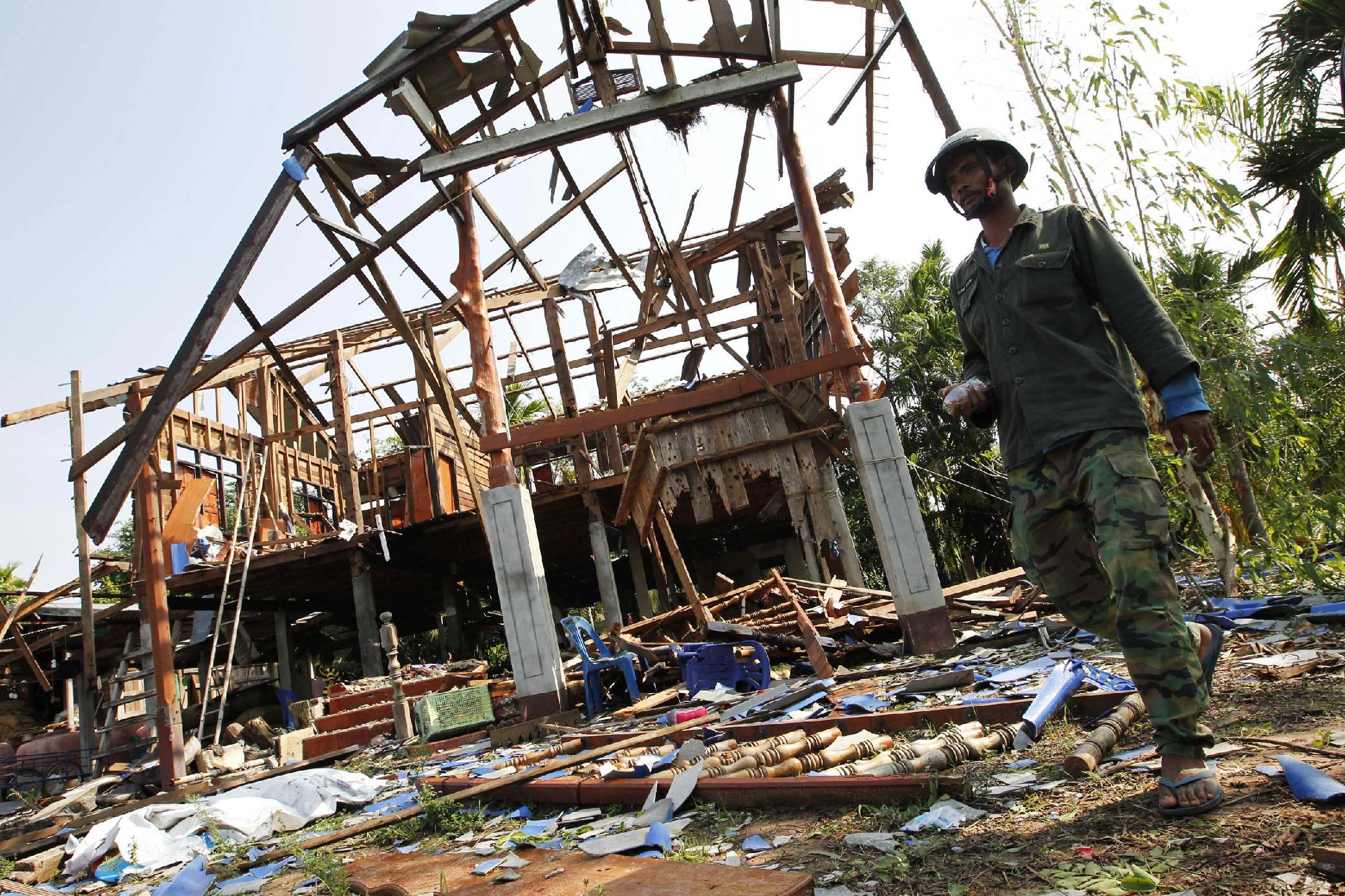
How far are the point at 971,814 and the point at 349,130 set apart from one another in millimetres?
8605

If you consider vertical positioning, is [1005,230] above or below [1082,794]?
above

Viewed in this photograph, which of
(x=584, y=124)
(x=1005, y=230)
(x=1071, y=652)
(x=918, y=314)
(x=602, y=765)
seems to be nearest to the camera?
(x=1005, y=230)

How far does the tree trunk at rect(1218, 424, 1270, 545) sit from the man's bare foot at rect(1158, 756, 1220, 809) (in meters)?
5.20

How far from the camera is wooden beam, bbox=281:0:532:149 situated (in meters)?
8.14

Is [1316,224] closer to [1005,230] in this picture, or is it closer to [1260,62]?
[1260,62]

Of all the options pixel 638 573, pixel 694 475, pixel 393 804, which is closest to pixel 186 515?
pixel 694 475

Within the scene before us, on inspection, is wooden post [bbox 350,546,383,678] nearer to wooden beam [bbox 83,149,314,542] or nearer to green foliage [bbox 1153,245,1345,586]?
wooden beam [bbox 83,149,314,542]

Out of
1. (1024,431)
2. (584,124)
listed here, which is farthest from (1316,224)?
(1024,431)

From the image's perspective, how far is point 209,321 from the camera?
320 inches

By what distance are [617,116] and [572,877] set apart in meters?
7.42

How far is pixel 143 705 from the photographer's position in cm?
1886

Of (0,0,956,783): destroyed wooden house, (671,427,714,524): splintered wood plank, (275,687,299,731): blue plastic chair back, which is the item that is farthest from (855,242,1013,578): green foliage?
(275,687,299,731): blue plastic chair back

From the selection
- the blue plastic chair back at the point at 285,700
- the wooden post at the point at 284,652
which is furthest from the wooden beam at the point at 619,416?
the wooden post at the point at 284,652

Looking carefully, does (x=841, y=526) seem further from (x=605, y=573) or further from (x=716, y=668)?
(x=716, y=668)
